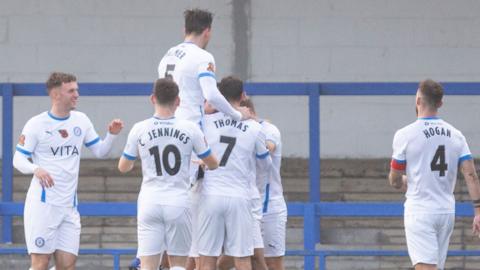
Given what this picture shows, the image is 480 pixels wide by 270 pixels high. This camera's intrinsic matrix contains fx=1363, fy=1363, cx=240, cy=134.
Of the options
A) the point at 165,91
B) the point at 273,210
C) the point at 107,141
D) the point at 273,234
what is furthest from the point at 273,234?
the point at 165,91

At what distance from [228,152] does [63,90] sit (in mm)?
1278

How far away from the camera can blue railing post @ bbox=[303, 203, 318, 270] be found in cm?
1098

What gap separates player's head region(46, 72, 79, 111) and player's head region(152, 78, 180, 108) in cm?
109

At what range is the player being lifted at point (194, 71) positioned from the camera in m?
9.33

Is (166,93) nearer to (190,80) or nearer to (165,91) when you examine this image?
(165,91)

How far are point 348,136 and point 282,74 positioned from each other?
89cm

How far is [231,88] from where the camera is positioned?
31.6 ft

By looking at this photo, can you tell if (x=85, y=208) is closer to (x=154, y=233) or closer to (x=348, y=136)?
(x=154, y=233)

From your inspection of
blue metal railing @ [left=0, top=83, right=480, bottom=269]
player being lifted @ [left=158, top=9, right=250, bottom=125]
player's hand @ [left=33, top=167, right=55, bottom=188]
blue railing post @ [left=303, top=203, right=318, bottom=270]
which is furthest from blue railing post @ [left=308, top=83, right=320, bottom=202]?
player's hand @ [left=33, top=167, right=55, bottom=188]

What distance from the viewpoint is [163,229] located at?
8922 mm

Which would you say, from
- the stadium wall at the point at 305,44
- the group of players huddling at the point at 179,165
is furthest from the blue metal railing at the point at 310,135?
the stadium wall at the point at 305,44

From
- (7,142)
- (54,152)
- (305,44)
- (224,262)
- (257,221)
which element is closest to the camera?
(54,152)

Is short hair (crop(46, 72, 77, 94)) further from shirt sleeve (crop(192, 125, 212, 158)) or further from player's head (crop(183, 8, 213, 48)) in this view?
shirt sleeve (crop(192, 125, 212, 158))

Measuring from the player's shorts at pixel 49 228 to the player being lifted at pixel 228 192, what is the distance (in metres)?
0.99
